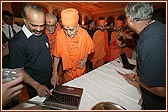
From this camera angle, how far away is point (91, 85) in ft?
4.07

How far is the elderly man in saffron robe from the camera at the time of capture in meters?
1.73

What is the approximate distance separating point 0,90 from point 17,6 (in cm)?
359

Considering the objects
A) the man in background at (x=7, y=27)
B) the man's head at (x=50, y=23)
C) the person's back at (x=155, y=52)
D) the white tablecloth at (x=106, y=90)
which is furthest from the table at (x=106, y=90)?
the man in background at (x=7, y=27)

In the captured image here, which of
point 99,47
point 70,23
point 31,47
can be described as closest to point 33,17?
point 31,47

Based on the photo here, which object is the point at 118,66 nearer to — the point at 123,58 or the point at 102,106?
the point at 123,58

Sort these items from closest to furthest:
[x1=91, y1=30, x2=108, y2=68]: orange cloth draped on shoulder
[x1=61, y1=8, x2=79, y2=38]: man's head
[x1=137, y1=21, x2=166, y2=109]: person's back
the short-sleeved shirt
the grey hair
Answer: [x1=137, y1=21, x2=166, y2=109]: person's back, the grey hair, the short-sleeved shirt, [x1=61, y1=8, x2=79, y2=38]: man's head, [x1=91, y1=30, x2=108, y2=68]: orange cloth draped on shoulder

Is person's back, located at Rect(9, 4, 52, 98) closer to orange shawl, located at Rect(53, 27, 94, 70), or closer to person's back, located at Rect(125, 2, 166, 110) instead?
orange shawl, located at Rect(53, 27, 94, 70)

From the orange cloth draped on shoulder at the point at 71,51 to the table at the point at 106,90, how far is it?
357 mm

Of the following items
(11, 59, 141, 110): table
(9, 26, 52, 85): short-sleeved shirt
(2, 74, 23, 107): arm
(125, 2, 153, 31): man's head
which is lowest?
(11, 59, 141, 110): table

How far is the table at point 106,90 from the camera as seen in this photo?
100cm

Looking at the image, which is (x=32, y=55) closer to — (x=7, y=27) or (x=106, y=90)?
(x=106, y=90)

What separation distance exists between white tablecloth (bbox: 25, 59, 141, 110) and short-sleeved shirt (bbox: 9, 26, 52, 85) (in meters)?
0.39

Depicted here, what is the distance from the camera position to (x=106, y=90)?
1.17 metres

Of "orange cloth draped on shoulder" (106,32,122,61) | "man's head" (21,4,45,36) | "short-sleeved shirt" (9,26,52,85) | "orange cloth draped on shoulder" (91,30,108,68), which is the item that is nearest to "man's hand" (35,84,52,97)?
"short-sleeved shirt" (9,26,52,85)
